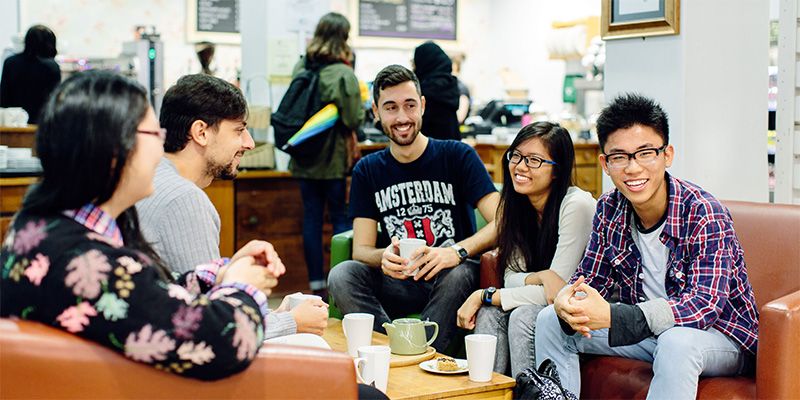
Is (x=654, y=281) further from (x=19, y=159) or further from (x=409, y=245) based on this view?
(x=19, y=159)

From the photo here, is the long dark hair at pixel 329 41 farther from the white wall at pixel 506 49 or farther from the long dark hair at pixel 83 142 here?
the white wall at pixel 506 49

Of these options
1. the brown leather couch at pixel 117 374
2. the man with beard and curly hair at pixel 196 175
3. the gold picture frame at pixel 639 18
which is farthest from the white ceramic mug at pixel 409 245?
the brown leather couch at pixel 117 374

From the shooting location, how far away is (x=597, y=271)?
2.86m

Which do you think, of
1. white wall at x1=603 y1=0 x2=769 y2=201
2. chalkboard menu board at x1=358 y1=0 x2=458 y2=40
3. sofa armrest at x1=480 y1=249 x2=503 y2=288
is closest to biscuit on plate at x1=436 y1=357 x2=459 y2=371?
sofa armrest at x1=480 y1=249 x2=503 y2=288

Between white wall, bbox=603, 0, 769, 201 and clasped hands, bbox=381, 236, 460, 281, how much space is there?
3.20 ft

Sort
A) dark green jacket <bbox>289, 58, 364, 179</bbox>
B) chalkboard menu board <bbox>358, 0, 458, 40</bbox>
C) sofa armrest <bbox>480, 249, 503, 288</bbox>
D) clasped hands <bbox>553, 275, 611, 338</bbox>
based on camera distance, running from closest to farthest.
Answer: clasped hands <bbox>553, 275, 611, 338</bbox>, sofa armrest <bbox>480, 249, 503, 288</bbox>, dark green jacket <bbox>289, 58, 364, 179</bbox>, chalkboard menu board <bbox>358, 0, 458, 40</bbox>

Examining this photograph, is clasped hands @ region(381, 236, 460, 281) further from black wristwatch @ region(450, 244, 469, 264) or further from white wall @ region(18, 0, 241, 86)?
white wall @ region(18, 0, 241, 86)

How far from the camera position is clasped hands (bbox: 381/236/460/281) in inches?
130

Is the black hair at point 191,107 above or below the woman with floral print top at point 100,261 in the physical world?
above

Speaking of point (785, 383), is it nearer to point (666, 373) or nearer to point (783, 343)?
point (783, 343)

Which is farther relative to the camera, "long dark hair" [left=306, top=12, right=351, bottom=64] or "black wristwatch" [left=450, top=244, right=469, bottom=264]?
"long dark hair" [left=306, top=12, right=351, bottom=64]

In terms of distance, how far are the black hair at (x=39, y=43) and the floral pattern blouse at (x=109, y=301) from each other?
4.53 m

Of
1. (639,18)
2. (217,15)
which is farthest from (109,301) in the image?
(217,15)

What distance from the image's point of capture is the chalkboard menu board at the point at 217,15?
9.54 meters
